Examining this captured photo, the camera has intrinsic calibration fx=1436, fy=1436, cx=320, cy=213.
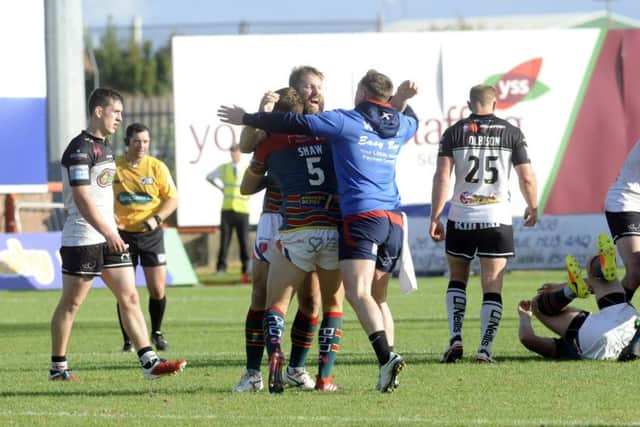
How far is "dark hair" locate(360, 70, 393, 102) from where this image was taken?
914 centimetres

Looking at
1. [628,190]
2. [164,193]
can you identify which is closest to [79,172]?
[164,193]

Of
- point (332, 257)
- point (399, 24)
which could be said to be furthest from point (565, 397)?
point (399, 24)

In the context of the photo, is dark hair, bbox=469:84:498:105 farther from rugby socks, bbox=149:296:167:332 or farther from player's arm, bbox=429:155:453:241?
rugby socks, bbox=149:296:167:332

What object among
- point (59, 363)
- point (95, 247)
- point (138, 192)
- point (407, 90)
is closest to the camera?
point (407, 90)

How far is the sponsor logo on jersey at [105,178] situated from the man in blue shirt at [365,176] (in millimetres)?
1210

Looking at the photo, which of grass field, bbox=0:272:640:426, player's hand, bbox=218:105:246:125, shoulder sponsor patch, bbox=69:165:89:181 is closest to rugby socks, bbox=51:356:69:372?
grass field, bbox=0:272:640:426

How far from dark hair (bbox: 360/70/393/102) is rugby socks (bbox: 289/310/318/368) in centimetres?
155

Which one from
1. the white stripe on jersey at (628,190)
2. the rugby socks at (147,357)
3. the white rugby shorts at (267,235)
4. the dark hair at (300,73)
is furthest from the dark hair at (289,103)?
the white stripe on jersey at (628,190)

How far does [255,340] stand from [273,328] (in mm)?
383

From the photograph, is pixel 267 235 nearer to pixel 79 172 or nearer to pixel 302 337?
pixel 302 337

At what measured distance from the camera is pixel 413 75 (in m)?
28.2

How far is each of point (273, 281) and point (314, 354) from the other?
287 centimetres

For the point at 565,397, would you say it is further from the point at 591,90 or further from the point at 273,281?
the point at 591,90

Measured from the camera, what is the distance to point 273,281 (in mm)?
9227
